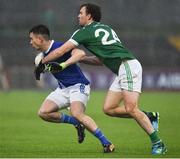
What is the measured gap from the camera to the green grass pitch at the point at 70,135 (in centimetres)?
1068

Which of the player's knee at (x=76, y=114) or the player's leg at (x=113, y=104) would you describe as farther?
the player's leg at (x=113, y=104)

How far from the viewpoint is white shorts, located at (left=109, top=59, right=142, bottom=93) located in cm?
1055

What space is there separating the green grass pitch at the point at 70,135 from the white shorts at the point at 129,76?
0.89 metres

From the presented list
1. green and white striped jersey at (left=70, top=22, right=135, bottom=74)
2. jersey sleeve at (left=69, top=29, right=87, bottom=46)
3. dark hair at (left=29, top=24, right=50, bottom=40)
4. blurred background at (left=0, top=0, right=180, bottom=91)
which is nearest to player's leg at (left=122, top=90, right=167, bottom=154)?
green and white striped jersey at (left=70, top=22, right=135, bottom=74)

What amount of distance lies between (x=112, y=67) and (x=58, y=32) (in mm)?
22171

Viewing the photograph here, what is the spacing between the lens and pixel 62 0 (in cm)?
3375

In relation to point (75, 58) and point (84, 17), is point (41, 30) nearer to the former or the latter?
point (84, 17)

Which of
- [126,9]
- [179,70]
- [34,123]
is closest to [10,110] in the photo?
[34,123]

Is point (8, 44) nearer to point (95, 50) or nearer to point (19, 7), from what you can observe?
point (19, 7)

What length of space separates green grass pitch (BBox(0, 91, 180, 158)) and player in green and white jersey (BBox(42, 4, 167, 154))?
442 mm

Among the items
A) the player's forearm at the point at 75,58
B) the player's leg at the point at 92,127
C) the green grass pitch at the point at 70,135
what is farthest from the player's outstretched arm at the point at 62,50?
the green grass pitch at the point at 70,135

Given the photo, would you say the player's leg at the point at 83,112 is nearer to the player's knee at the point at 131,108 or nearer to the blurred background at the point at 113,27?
the player's knee at the point at 131,108

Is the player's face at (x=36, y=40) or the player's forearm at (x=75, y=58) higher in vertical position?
the player's face at (x=36, y=40)

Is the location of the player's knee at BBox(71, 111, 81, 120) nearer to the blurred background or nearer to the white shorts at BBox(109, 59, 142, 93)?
the white shorts at BBox(109, 59, 142, 93)
